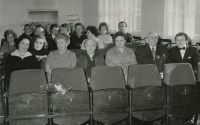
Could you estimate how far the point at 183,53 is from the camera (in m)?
4.79

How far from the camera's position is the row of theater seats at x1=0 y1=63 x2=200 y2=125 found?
3.38 m

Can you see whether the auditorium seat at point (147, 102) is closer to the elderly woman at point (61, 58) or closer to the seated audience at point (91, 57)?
the seated audience at point (91, 57)

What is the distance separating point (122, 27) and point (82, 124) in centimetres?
430

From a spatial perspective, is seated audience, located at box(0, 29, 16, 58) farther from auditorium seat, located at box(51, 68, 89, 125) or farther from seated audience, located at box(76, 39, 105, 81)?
auditorium seat, located at box(51, 68, 89, 125)

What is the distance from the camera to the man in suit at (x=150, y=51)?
15.5ft

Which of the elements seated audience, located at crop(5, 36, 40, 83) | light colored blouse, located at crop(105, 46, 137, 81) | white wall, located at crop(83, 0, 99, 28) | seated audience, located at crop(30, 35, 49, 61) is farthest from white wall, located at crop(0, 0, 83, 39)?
light colored blouse, located at crop(105, 46, 137, 81)

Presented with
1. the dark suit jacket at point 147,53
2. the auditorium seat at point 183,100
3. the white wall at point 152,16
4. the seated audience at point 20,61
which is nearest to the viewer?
the auditorium seat at point 183,100

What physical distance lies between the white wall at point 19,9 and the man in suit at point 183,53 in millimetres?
8055

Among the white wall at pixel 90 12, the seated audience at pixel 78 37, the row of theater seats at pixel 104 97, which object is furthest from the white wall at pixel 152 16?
the row of theater seats at pixel 104 97

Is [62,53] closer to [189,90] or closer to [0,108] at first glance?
[0,108]

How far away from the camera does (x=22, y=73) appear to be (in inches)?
144

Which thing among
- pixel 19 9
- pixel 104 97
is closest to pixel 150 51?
pixel 104 97

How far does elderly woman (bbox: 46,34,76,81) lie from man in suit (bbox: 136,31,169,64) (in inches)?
43.1

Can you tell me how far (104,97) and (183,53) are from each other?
1.92m
